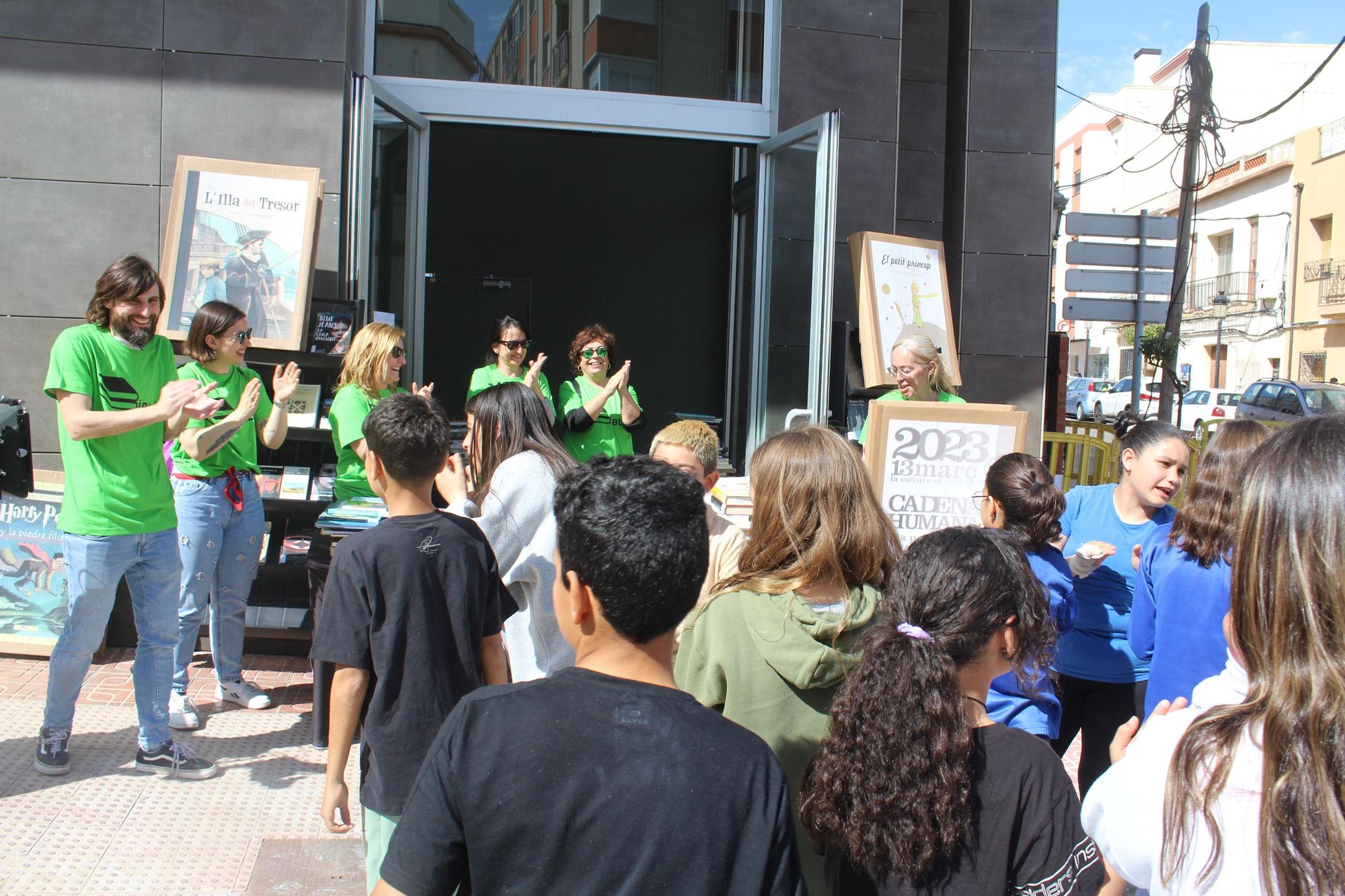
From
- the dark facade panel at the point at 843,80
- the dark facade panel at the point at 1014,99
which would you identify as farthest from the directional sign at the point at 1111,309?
the dark facade panel at the point at 843,80

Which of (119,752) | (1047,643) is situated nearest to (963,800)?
(1047,643)

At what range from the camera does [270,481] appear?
5.52 m

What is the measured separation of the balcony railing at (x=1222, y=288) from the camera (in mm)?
36812

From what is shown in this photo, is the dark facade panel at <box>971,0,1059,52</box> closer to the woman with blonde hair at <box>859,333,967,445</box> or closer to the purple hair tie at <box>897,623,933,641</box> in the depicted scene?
the woman with blonde hair at <box>859,333,967,445</box>

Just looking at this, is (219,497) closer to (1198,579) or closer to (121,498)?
(121,498)

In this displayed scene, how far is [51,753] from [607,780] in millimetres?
3554

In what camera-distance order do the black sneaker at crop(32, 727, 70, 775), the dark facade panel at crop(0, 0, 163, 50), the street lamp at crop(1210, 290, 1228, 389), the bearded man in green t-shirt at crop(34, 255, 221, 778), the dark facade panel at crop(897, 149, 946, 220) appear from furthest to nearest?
the street lamp at crop(1210, 290, 1228, 389) < the dark facade panel at crop(897, 149, 946, 220) < the dark facade panel at crop(0, 0, 163, 50) < the black sneaker at crop(32, 727, 70, 775) < the bearded man in green t-shirt at crop(34, 255, 221, 778)

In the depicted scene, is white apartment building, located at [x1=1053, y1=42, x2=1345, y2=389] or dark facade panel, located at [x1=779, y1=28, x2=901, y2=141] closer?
dark facade panel, located at [x1=779, y1=28, x2=901, y2=141]

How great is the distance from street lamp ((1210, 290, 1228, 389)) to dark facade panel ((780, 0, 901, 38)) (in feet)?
109

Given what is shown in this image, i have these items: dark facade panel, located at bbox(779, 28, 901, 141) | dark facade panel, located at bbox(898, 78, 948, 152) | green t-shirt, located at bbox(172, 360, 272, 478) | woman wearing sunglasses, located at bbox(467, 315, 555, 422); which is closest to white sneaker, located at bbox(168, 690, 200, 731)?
green t-shirt, located at bbox(172, 360, 272, 478)

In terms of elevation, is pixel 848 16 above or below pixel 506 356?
above

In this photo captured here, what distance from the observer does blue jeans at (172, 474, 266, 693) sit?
4.47m

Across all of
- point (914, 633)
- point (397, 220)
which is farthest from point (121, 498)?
point (397, 220)

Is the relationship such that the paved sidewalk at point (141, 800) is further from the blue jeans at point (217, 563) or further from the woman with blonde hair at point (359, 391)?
the woman with blonde hair at point (359, 391)
